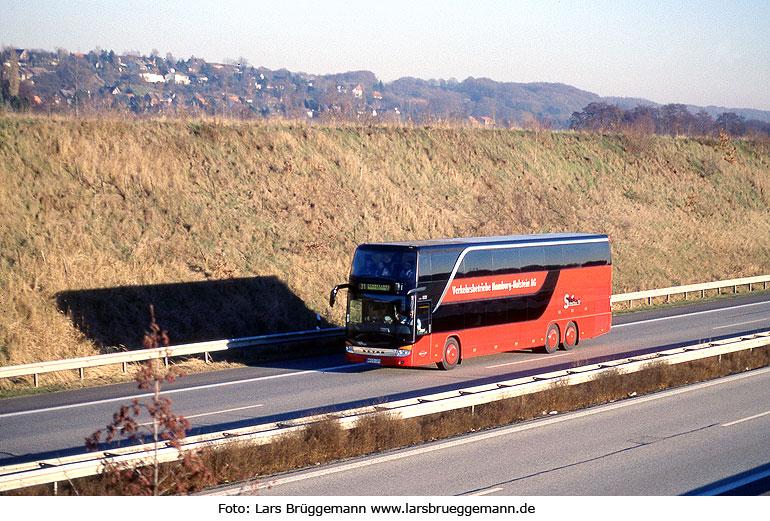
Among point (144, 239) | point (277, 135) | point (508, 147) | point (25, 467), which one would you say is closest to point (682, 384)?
point (25, 467)

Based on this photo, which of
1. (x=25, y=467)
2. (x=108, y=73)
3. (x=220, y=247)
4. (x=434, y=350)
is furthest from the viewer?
(x=108, y=73)

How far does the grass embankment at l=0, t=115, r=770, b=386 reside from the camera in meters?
23.6

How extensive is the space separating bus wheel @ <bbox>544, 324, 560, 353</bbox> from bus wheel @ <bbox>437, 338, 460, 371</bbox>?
3789mm

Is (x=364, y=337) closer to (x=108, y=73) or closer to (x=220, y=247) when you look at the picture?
(x=220, y=247)

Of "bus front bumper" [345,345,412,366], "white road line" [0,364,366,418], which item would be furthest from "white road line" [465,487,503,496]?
"bus front bumper" [345,345,412,366]

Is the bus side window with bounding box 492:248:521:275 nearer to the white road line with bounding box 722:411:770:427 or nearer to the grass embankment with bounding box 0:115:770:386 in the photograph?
the grass embankment with bounding box 0:115:770:386

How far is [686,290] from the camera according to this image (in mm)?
36031

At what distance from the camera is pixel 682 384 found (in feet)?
56.9

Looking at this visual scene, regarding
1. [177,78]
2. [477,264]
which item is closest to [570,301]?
[477,264]

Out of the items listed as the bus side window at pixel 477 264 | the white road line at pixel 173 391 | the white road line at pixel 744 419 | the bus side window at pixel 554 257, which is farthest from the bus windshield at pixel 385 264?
the white road line at pixel 744 419

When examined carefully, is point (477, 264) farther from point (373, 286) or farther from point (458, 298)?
point (373, 286)

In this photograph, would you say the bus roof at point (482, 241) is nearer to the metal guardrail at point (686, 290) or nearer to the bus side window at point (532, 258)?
Result: the bus side window at point (532, 258)

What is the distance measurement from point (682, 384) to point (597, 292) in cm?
783

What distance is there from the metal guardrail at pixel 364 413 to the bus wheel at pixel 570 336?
4880mm
